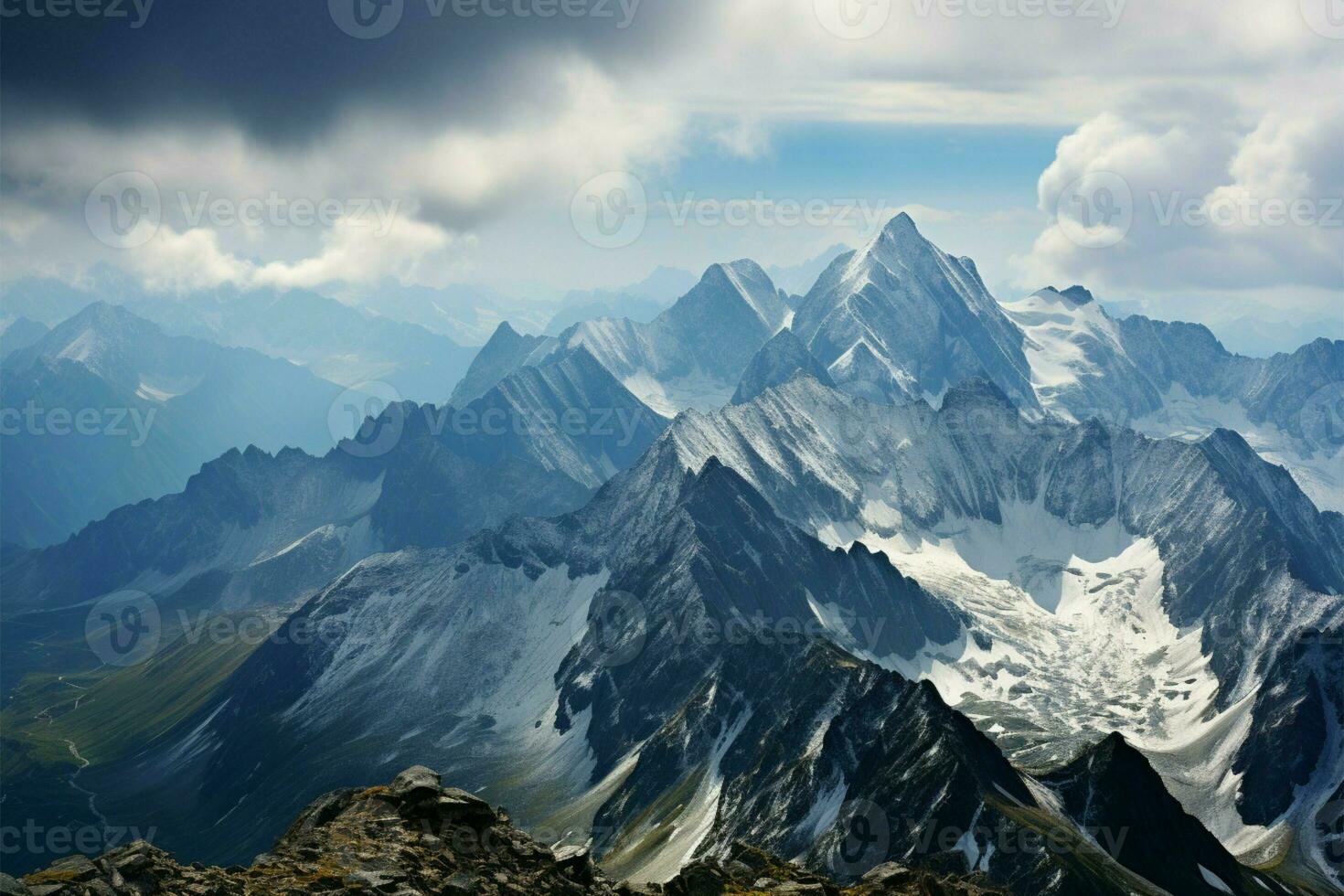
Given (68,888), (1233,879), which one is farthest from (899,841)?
(68,888)

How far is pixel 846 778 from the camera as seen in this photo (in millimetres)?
Answer: 187750

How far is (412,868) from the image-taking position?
75062 mm

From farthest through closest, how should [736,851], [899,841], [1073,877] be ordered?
[899,841]
[1073,877]
[736,851]

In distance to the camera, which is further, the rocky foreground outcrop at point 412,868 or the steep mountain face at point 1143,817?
the steep mountain face at point 1143,817

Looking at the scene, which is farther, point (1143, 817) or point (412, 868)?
point (1143, 817)

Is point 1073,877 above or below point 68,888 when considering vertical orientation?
below

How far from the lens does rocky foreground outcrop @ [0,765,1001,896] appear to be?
225ft

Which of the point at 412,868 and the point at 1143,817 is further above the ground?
the point at 412,868

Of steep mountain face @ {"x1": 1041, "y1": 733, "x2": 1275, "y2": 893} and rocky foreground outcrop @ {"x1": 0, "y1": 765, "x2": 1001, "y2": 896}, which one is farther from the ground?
rocky foreground outcrop @ {"x1": 0, "y1": 765, "x2": 1001, "y2": 896}

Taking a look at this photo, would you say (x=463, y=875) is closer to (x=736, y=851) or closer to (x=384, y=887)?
(x=384, y=887)

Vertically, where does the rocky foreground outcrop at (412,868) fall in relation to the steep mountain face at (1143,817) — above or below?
above

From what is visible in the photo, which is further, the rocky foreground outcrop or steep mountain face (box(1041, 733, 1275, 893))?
steep mountain face (box(1041, 733, 1275, 893))

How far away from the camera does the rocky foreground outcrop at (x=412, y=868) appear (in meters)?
68.4

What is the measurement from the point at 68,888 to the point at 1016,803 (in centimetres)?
13421
